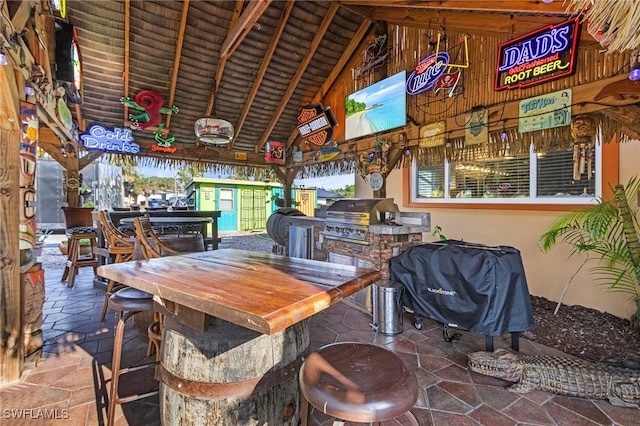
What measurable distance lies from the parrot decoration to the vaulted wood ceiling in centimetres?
17

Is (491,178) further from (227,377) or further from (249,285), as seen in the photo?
(227,377)

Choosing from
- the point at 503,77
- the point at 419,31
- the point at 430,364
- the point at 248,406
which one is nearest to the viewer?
the point at 248,406

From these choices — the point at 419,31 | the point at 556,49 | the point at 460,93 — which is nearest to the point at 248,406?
the point at 556,49

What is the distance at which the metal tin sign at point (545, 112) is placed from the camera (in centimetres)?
366

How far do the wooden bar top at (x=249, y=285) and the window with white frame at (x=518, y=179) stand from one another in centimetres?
372

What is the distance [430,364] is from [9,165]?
13.3ft

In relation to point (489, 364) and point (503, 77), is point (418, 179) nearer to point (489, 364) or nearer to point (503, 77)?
point (503, 77)

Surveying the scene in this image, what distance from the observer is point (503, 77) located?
427 centimetres

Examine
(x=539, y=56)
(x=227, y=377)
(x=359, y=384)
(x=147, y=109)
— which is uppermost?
(x=147, y=109)

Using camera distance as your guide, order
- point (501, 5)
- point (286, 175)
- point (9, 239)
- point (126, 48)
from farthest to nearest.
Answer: point (286, 175), point (126, 48), point (501, 5), point (9, 239)

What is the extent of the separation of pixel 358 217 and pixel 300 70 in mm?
4602

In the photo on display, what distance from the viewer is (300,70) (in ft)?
23.1

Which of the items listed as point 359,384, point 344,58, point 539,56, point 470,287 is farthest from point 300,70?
point 359,384

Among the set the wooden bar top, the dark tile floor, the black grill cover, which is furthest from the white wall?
the wooden bar top
